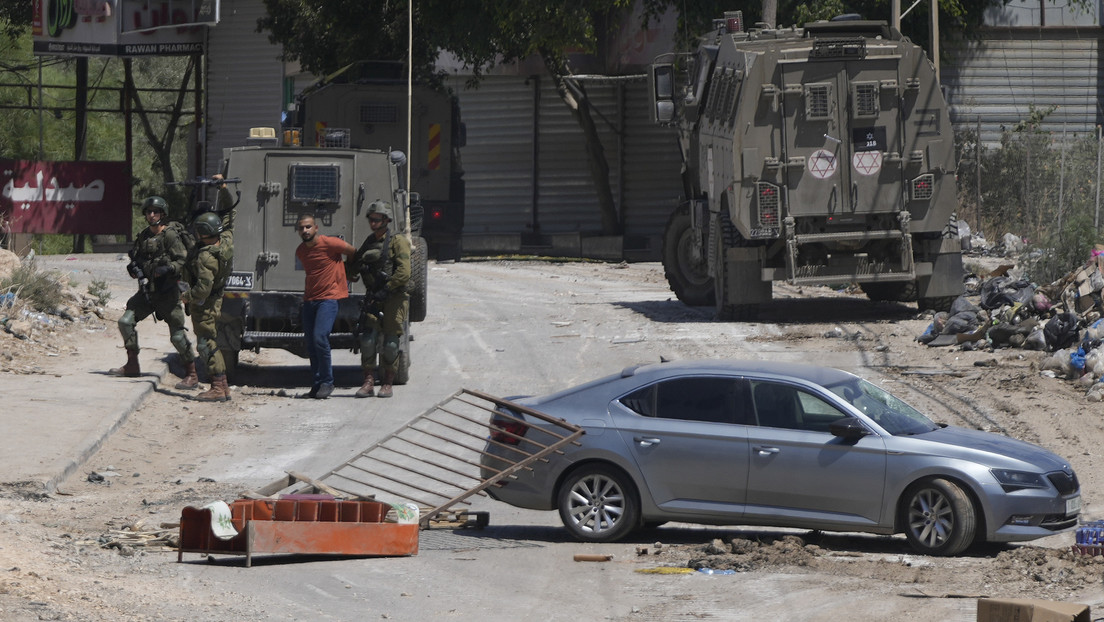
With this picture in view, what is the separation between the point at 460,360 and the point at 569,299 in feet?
19.3

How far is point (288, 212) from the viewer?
1573 cm

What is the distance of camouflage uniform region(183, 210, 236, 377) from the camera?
14734mm

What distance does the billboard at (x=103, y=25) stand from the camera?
31.8m

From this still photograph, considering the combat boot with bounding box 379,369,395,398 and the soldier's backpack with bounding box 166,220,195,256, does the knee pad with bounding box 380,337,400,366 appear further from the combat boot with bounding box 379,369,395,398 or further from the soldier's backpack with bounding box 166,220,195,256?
the soldier's backpack with bounding box 166,220,195,256

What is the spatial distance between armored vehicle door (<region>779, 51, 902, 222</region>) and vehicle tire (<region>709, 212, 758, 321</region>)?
3.04ft

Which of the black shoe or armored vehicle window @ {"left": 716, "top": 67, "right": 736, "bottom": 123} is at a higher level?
armored vehicle window @ {"left": 716, "top": 67, "right": 736, "bottom": 123}

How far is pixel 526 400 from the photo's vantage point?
10.4 metres

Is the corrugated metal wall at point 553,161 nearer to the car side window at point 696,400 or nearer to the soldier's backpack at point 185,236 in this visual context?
the soldier's backpack at point 185,236

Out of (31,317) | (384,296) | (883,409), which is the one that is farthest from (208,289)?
(883,409)

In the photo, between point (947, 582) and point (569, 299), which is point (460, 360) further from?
point (947, 582)

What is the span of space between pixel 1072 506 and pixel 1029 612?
3177 mm

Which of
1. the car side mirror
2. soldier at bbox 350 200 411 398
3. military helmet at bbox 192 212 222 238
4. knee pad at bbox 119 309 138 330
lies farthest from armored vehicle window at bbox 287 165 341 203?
the car side mirror

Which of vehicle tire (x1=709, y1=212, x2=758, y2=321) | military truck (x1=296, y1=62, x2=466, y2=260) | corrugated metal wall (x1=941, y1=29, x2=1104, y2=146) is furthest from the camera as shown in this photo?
corrugated metal wall (x1=941, y1=29, x2=1104, y2=146)

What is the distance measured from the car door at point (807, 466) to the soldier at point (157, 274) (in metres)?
7.43
